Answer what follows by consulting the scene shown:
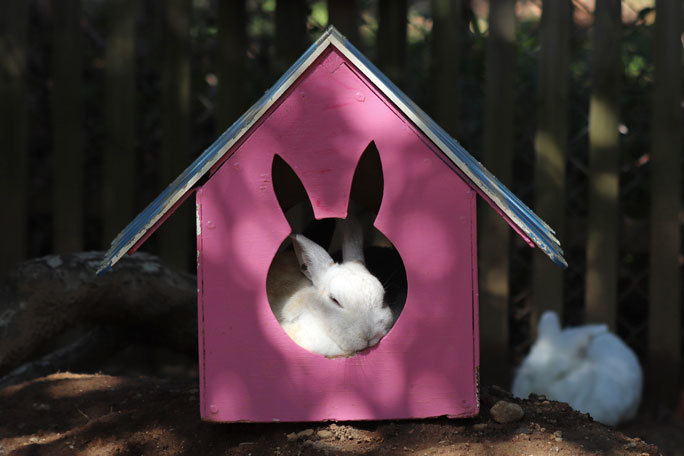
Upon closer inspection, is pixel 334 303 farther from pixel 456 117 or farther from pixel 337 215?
pixel 456 117

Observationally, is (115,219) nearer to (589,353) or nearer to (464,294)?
(464,294)

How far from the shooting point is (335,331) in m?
2.32

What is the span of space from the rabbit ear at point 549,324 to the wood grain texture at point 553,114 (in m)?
0.21

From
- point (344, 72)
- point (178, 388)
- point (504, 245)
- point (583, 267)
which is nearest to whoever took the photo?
point (344, 72)

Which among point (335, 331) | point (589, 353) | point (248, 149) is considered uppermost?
point (248, 149)

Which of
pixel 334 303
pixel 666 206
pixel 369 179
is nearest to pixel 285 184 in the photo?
pixel 369 179

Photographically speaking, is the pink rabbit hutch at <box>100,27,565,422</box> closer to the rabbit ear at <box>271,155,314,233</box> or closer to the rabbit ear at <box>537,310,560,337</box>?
the rabbit ear at <box>271,155,314,233</box>

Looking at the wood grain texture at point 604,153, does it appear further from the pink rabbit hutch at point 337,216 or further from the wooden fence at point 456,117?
the pink rabbit hutch at point 337,216

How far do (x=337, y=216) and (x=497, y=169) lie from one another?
1.87m

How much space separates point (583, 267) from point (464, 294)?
9.09ft

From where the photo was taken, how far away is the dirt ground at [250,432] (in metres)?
2.18

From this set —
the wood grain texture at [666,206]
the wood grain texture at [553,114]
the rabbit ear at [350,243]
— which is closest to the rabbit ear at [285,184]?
the rabbit ear at [350,243]

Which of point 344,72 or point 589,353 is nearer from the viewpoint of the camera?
point 344,72

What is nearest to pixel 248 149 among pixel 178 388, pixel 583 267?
pixel 178 388
